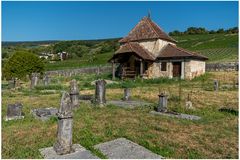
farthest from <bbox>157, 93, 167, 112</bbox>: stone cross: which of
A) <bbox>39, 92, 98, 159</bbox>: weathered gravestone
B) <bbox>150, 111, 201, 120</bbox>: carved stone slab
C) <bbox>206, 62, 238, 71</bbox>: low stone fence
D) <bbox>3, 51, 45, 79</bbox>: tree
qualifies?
<bbox>206, 62, 238, 71</bbox>: low stone fence

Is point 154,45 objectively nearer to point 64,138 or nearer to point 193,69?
point 193,69

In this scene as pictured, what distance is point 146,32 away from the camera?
3406 cm

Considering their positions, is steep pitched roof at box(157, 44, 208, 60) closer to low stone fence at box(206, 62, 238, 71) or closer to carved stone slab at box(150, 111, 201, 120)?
low stone fence at box(206, 62, 238, 71)

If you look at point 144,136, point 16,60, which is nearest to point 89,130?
point 144,136

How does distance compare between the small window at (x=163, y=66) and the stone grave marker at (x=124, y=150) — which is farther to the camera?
the small window at (x=163, y=66)

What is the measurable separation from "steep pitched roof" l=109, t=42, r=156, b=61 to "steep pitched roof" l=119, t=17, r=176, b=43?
1.03 meters

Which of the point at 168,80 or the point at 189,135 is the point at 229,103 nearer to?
the point at 189,135

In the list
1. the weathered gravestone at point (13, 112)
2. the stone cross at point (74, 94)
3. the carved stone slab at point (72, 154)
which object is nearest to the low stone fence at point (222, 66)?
the stone cross at point (74, 94)

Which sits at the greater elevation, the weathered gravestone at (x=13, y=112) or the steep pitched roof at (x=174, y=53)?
the steep pitched roof at (x=174, y=53)

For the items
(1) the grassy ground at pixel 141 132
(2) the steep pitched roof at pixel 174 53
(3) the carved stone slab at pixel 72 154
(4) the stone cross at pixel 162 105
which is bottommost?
(3) the carved stone slab at pixel 72 154

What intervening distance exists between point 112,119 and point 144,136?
227 centimetres

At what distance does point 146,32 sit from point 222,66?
12399 millimetres

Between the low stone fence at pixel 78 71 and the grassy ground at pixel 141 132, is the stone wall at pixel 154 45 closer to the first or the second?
the low stone fence at pixel 78 71

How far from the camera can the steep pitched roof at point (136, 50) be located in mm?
31880
